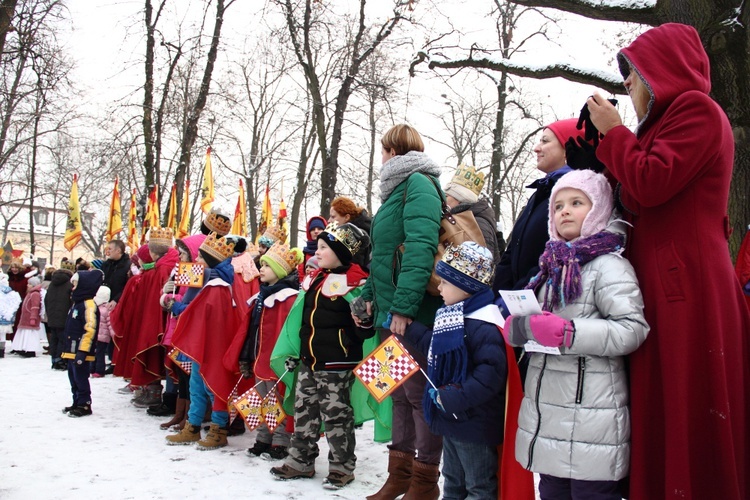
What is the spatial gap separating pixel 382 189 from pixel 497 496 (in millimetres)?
2171

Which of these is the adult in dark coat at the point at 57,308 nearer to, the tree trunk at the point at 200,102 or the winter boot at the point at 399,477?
the tree trunk at the point at 200,102

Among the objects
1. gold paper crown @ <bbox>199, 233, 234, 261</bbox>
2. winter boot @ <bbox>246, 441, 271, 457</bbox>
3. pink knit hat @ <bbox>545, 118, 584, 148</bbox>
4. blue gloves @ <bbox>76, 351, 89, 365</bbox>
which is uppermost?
pink knit hat @ <bbox>545, 118, 584, 148</bbox>

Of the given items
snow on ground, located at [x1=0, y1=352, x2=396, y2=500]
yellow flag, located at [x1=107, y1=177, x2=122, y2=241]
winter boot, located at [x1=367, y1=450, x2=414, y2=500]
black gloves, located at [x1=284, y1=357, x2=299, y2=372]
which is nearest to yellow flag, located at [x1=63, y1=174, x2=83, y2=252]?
yellow flag, located at [x1=107, y1=177, x2=122, y2=241]

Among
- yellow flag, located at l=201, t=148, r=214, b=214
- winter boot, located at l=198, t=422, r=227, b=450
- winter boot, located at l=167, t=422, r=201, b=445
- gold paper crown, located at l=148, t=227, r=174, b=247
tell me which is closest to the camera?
winter boot, located at l=198, t=422, r=227, b=450

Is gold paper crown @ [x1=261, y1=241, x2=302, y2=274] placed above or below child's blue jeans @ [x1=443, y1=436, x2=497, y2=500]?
above

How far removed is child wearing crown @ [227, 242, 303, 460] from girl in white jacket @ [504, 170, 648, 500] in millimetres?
3371

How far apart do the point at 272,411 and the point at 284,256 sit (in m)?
1.45

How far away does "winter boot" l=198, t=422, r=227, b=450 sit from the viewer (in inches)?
→ 232

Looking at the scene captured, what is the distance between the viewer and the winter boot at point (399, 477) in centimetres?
434

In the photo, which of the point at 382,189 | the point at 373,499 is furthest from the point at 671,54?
the point at 373,499

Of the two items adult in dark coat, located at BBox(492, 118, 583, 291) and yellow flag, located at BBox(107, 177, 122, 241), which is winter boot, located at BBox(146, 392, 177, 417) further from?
yellow flag, located at BBox(107, 177, 122, 241)

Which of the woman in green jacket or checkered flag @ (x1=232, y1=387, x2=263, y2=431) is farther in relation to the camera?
checkered flag @ (x1=232, y1=387, x2=263, y2=431)

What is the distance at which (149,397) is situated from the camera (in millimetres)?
7969

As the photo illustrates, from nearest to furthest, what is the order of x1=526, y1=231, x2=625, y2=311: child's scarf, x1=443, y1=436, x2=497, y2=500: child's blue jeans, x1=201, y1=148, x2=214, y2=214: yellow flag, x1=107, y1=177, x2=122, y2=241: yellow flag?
x1=526, y1=231, x2=625, y2=311: child's scarf
x1=443, y1=436, x2=497, y2=500: child's blue jeans
x1=107, y1=177, x2=122, y2=241: yellow flag
x1=201, y1=148, x2=214, y2=214: yellow flag
